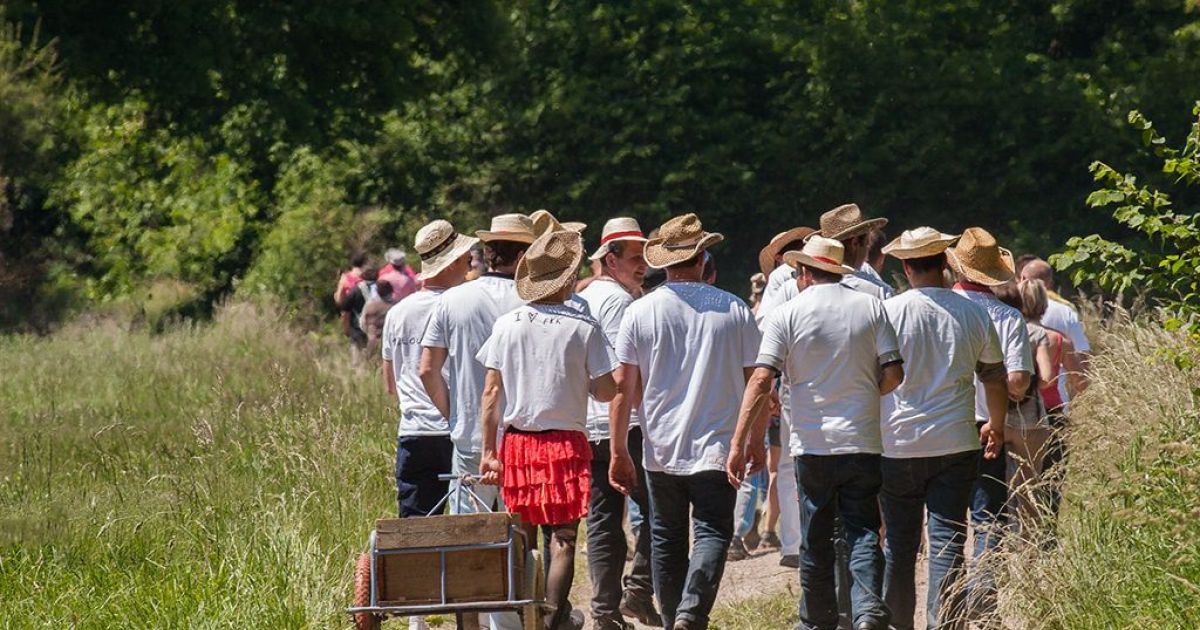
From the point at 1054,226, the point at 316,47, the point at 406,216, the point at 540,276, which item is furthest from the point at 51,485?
the point at 1054,226

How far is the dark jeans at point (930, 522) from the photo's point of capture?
7.73 meters

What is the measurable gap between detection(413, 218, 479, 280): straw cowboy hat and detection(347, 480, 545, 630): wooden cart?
→ 230 cm

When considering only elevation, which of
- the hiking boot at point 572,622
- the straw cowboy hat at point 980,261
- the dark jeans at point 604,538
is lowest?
the hiking boot at point 572,622

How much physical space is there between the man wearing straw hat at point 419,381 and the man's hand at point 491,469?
0.75m

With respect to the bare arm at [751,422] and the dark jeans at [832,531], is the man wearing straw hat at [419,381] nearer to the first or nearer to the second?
the bare arm at [751,422]

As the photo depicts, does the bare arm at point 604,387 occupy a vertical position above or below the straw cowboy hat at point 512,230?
below

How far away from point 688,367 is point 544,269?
33.0 inches

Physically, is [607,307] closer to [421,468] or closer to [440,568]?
[421,468]

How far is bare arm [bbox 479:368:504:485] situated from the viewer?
25.7ft

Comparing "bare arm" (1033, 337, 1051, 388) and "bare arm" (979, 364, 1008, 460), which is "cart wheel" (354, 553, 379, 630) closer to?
"bare arm" (979, 364, 1008, 460)

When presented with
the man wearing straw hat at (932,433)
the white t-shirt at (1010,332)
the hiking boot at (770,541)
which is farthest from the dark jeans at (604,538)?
the hiking boot at (770,541)

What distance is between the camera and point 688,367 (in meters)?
8.02

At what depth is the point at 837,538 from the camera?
8.36m

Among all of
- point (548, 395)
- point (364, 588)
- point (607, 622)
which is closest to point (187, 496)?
point (607, 622)
